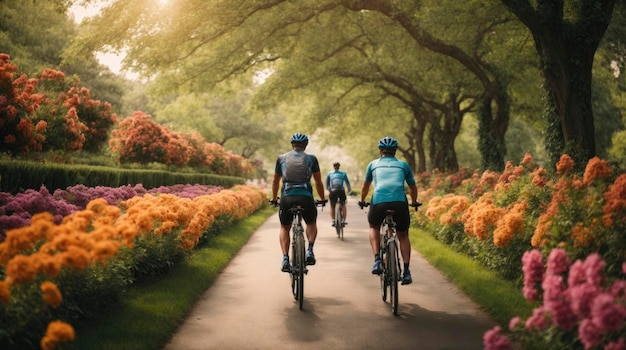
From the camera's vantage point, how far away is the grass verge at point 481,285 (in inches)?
253

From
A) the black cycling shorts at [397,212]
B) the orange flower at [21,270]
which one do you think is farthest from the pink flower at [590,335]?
the orange flower at [21,270]

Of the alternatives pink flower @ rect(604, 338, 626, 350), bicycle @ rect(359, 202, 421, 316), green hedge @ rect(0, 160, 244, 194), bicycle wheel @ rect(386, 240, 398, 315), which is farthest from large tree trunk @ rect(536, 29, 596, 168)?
green hedge @ rect(0, 160, 244, 194)

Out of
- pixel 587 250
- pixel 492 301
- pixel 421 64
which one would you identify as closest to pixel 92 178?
pixel 492 301

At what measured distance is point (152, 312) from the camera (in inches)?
251

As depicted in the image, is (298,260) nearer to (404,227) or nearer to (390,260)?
(390,260)

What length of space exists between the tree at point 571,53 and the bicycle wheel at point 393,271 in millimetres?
5886

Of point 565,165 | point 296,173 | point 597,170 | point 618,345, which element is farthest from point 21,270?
point 565,165

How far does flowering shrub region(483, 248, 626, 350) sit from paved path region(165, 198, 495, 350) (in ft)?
4.48

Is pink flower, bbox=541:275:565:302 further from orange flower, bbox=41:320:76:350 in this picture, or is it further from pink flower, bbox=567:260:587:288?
orange flower, bbox=41:320:76:350

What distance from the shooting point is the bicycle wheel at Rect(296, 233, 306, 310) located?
7013 mm

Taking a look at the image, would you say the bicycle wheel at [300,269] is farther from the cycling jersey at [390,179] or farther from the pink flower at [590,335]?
the pink flower at [590,335]

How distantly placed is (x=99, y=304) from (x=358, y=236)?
1048cm

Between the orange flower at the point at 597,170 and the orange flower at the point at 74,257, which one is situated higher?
the orange flower at the point at 597,170

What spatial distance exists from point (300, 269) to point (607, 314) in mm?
4293
